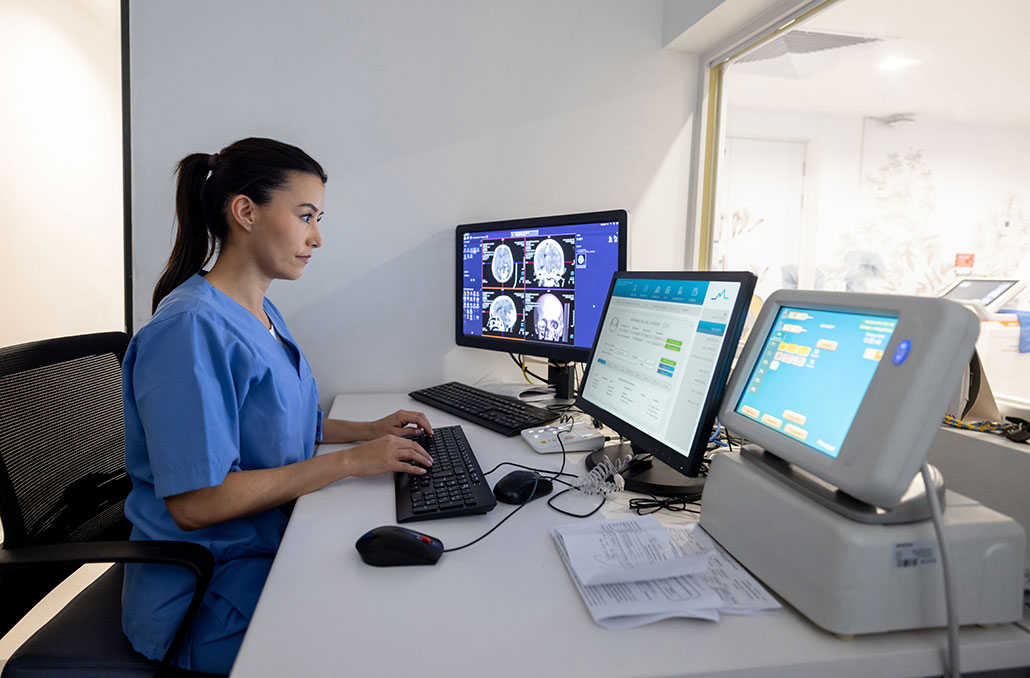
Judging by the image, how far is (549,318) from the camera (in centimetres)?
172

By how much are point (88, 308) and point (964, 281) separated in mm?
3365

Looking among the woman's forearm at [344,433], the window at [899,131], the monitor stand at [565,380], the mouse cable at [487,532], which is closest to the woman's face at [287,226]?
the woman's forearm at [344,433]

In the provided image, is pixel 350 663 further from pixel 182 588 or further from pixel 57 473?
pixel 57 473

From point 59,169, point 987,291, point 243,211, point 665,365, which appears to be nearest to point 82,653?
point 243,211

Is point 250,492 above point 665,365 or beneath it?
beneath

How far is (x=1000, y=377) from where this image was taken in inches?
46.3

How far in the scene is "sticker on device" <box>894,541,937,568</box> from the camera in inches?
26.4

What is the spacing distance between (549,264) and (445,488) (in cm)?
83

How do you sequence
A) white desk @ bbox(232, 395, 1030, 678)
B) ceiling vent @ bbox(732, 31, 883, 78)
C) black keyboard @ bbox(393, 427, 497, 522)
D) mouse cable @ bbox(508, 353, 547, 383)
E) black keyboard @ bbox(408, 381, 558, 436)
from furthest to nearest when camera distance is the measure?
mouse cable @ bbox(508, 353, 547, 383), ceiling vent @ bbox(732, 31, 883, 78), black keyboard @ bbox(408, 381, 558, 436), black keyboard @ bbox(393, 427, 497, 522), white desk @ bbox(232, 395, 1030, 678)

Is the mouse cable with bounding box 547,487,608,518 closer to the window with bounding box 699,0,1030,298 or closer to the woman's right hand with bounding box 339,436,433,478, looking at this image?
the woman's right hand with bounding box 339,436,433,478

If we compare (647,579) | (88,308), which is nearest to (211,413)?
(647,579)

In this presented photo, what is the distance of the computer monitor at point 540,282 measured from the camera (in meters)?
1.58

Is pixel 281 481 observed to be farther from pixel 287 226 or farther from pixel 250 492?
pixel 287 226

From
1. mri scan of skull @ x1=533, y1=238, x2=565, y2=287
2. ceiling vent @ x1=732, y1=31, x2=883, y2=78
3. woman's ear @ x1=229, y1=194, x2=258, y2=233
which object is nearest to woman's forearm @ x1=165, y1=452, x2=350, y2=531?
woman's ear @ x1=229, y1=194, x2=258, y2=233
